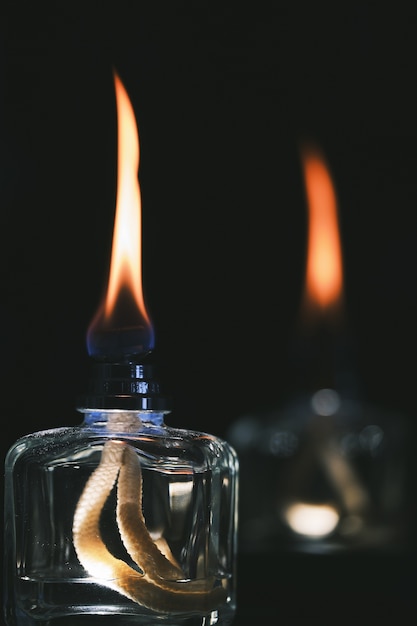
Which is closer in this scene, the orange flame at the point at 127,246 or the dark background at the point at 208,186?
the orange flame at the point at 127,246

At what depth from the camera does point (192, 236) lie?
47.3 inches

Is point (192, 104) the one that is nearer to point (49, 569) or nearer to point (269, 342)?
point (269, 342)

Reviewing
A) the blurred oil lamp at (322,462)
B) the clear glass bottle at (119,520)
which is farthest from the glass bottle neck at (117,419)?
the blurred oil lamp at (322,462)

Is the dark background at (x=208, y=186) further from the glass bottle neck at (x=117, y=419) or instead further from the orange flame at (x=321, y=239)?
the glass bottle neck at (x=117, y=419)

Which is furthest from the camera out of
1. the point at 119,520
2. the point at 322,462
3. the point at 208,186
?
the point at 208,186

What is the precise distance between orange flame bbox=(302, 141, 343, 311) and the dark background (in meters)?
0.05

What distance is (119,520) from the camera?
562 millimetres

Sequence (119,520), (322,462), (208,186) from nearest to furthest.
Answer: (119,520) < (322,462) < (208,186)

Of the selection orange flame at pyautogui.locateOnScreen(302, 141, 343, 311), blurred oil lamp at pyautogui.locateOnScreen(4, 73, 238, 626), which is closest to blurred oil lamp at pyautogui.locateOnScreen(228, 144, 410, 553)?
orange flame at pyautogui.locateOnScreen(302, 141, 343, 311)

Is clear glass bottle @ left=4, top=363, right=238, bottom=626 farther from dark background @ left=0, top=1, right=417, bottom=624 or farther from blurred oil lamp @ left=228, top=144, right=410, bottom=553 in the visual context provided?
blurred oil lamp @ left=228, top=144, right=410, bottom=553

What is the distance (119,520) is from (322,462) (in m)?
0.58

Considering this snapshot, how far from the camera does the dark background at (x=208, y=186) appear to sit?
1050mm

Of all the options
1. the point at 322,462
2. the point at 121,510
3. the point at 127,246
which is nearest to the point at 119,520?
the point at 121,510

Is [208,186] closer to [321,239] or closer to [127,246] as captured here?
[321,239]
